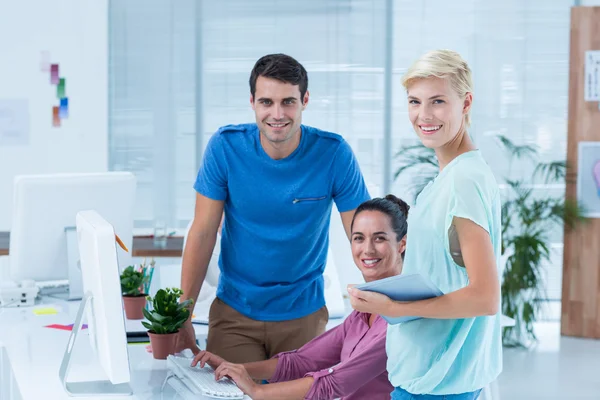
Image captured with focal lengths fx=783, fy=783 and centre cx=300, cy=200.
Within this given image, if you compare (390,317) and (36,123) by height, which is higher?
(36,123)

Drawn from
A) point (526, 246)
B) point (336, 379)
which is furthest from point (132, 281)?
point (526, 246)

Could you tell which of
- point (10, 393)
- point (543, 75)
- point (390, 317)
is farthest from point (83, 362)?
point (543, 75)

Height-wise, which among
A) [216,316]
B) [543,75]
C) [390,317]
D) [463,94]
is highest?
[543,75]

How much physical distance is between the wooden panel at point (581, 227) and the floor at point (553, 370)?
22cm

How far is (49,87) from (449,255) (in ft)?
16.9

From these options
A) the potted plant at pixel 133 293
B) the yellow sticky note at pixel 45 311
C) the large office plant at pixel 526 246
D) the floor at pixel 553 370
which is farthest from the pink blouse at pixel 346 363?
the large office plant at pixel 526 246

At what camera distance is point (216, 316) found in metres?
2.55

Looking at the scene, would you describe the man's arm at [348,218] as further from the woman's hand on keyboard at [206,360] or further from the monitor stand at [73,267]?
the monitor stand at [73,267]

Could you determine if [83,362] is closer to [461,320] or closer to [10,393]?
[10,393]

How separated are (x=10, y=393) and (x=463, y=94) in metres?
1.64

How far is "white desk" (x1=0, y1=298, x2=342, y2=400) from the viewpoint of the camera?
6.84ft

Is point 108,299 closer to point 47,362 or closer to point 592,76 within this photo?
point 47,362

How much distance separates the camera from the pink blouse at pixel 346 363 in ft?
6.77

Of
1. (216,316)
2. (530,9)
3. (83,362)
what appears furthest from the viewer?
(530,9)
